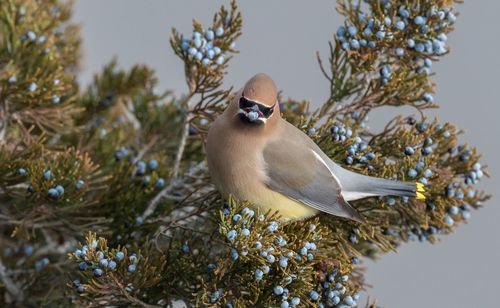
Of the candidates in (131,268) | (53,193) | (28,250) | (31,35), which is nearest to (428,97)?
(131,268)

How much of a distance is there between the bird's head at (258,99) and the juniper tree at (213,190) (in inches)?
7.8

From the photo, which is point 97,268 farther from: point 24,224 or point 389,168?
point 389,168

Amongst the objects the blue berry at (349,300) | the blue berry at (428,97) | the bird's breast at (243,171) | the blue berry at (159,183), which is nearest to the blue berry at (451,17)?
the blue berry at (428,97)

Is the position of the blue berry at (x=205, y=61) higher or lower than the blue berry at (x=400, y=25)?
lower

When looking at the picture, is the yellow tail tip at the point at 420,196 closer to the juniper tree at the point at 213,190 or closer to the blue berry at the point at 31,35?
the juniper tree at the point at 213,190

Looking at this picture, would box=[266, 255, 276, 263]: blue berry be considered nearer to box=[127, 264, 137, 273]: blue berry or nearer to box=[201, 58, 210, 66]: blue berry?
box=[127, 264, 137, 273]: blue berry

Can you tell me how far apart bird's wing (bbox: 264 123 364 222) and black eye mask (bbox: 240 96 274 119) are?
0.11 m

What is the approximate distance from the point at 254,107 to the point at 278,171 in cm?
22

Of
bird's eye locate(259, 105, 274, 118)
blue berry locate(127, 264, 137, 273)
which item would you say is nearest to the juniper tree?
blue berry locate(127, 264, 137, 273)

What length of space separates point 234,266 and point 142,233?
52cm

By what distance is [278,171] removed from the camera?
2.21 meters

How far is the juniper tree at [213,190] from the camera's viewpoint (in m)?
1.96

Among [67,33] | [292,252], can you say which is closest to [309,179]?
[292,252]

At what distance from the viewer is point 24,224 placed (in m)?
2.31
